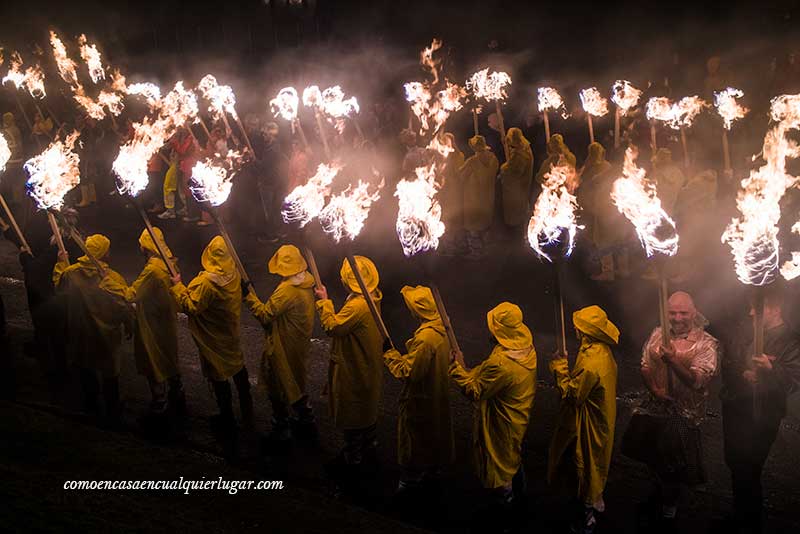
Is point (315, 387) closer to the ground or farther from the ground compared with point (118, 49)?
closer to the ground

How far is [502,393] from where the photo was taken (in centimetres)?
579

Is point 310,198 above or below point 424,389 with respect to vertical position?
above

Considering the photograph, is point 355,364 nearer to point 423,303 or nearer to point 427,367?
point 427,367

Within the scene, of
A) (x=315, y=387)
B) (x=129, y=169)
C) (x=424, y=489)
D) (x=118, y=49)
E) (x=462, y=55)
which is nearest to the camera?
(x=424, y=489)

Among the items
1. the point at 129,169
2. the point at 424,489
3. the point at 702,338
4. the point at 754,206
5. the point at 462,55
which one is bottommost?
the point at 424,489

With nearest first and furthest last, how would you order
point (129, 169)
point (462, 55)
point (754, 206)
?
point (754, 206), point (129, 169), point (462, 55)

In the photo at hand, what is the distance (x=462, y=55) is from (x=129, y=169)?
39.1 ft

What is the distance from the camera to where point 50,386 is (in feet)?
29.0

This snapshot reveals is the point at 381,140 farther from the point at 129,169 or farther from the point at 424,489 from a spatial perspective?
the point at 424,489

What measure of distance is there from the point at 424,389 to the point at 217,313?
234cm

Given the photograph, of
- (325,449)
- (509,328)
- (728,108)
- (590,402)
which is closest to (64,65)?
(325,449)

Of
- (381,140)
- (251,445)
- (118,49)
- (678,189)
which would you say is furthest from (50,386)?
(118,49)

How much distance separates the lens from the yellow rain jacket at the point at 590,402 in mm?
5539

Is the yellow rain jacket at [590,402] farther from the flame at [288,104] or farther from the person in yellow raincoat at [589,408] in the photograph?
the flame at [288,104]
